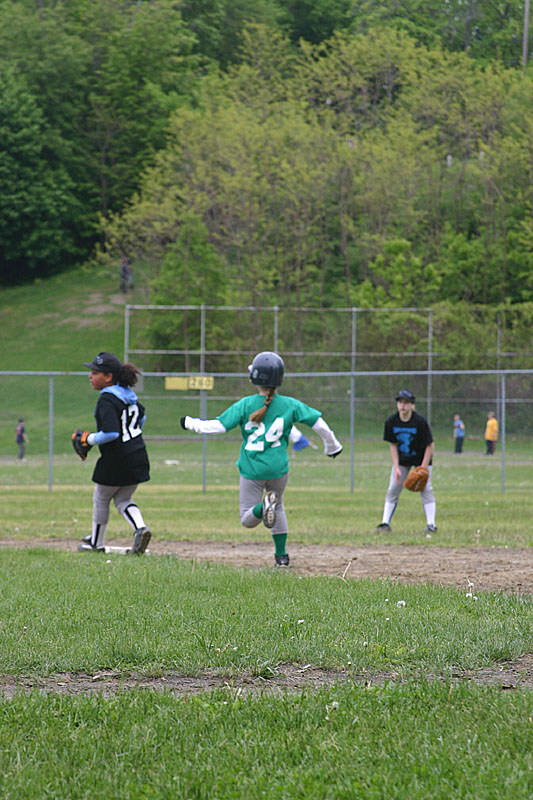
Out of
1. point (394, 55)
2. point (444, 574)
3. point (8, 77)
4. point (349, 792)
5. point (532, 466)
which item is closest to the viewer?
point (349, 792)

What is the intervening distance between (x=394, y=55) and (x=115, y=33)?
22.4 m

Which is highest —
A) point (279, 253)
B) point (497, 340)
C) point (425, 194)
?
point (425, 194)

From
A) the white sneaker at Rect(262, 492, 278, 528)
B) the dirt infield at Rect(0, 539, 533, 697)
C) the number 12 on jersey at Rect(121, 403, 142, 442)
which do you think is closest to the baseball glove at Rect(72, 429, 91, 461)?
the number 12 on jersey at Rect(121, 403, 142, 442)

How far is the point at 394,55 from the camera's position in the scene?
51.8 meters

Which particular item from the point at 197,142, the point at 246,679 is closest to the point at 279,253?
the point at 197,142

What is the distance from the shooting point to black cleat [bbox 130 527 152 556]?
9.23 meters

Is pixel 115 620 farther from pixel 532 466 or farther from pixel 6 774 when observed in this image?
pixel 532 466

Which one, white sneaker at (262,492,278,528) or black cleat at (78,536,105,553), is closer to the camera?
white sneaker at (262,492,278,528)

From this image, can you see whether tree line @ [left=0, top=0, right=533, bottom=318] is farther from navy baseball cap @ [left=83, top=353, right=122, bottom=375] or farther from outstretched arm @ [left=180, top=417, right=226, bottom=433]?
outstretched arm @ [left=180, top=417, right=226, bottom=433]

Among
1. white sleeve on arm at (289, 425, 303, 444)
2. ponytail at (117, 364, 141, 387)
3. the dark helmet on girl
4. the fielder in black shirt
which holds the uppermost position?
the dark helmet on girl

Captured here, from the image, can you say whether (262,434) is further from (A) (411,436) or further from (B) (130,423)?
(A) (411,436)

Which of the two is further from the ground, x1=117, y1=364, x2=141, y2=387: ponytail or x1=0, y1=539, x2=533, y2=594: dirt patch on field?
x1=117, y1=364, x2=141, y2=387: ponytail

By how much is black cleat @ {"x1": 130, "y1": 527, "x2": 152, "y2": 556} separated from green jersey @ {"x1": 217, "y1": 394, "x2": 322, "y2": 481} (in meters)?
1.27

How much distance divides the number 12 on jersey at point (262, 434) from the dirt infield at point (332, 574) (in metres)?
1.14
